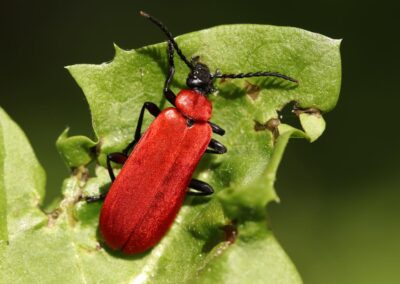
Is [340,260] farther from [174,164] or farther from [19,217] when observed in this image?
[19,217]

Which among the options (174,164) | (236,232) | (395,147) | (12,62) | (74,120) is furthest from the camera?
(12,62)

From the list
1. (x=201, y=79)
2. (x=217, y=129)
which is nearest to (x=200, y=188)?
(x=217, y=129)

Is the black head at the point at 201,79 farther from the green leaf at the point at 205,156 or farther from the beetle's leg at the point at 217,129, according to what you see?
A: the beetle's leg at the point at 217,129

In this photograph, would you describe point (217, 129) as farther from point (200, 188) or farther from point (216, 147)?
point (200, 188)

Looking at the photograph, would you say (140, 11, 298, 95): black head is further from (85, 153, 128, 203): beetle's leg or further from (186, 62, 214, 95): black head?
(85, 153, 128, 203): beetle's leg

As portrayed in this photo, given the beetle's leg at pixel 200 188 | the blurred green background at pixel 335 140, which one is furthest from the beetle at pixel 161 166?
the blurred green background at pixel 335 140

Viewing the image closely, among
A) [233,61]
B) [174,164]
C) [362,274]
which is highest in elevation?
[233,61]

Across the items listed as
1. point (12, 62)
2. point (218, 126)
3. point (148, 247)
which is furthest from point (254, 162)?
point (12, 62)
